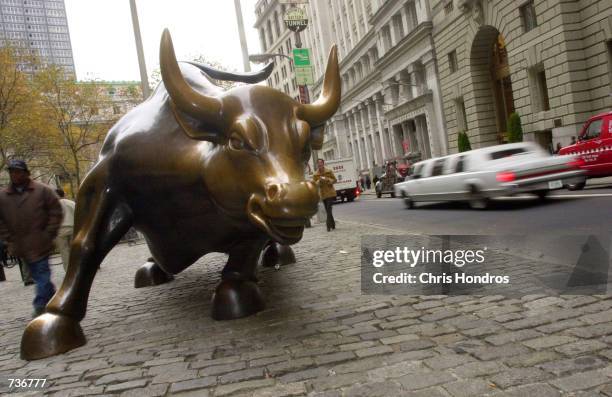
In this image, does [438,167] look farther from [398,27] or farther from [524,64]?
[398,27]

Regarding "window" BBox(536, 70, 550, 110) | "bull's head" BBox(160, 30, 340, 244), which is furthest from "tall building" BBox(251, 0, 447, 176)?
"bull's head" BBox(160, 30, 340, 244)

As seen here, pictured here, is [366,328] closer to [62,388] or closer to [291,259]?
[62,388]

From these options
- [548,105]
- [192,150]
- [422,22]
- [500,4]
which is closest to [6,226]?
[192,150]

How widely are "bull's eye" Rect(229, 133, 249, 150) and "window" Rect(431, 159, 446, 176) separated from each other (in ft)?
39.6

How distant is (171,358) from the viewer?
3176 millimetres

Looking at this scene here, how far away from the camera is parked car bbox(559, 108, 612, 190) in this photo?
12.5 metres

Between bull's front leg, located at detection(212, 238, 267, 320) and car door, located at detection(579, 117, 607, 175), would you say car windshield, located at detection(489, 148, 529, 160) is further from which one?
bull's front leg, located at detection(212, 238, 267, 320)

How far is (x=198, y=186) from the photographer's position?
11.6 feet

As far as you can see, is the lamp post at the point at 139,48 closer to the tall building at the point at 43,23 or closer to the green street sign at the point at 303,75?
the green street sign at the point at 303,75

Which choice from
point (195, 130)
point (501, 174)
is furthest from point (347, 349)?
point (501, 174)

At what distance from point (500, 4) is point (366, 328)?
27.9m

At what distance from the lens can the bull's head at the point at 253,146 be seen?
113 inches

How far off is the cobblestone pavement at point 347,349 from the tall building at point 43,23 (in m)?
117

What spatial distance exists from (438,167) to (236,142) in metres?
12.3
